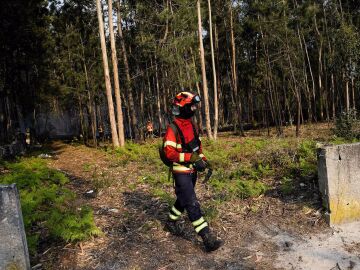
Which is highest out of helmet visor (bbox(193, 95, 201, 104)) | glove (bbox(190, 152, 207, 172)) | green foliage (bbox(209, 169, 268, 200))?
helmet visor (bbox(193, 95, 201, 104))

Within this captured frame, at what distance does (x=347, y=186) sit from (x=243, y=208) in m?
1.88

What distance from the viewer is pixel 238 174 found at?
30.5 ft

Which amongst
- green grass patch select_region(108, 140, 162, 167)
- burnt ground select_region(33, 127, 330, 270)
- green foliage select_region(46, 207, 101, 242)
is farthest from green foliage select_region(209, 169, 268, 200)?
green grass patch select_region(108, 140, 162, 167)

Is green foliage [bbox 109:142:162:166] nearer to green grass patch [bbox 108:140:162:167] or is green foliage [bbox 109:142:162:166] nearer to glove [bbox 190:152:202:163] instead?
green grass patch [bbox 108:140:162:167]

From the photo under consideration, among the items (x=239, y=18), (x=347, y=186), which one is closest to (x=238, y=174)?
(x=347, y=186)

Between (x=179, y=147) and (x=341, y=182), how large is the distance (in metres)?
2.71

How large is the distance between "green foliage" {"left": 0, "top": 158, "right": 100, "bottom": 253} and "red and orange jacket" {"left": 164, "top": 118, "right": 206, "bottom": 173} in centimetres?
175

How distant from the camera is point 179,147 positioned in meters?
5.59

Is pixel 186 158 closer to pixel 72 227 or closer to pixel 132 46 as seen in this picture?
pixel 72 227

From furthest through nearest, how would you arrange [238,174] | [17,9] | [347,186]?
[17,9] → [238,174] → [347,186]

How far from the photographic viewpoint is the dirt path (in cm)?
516

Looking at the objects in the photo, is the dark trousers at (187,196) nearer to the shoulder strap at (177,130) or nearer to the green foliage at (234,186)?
the shoulder strap at (177,130)

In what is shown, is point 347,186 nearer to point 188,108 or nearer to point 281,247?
point 281,247

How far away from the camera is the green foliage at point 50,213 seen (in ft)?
18.6
